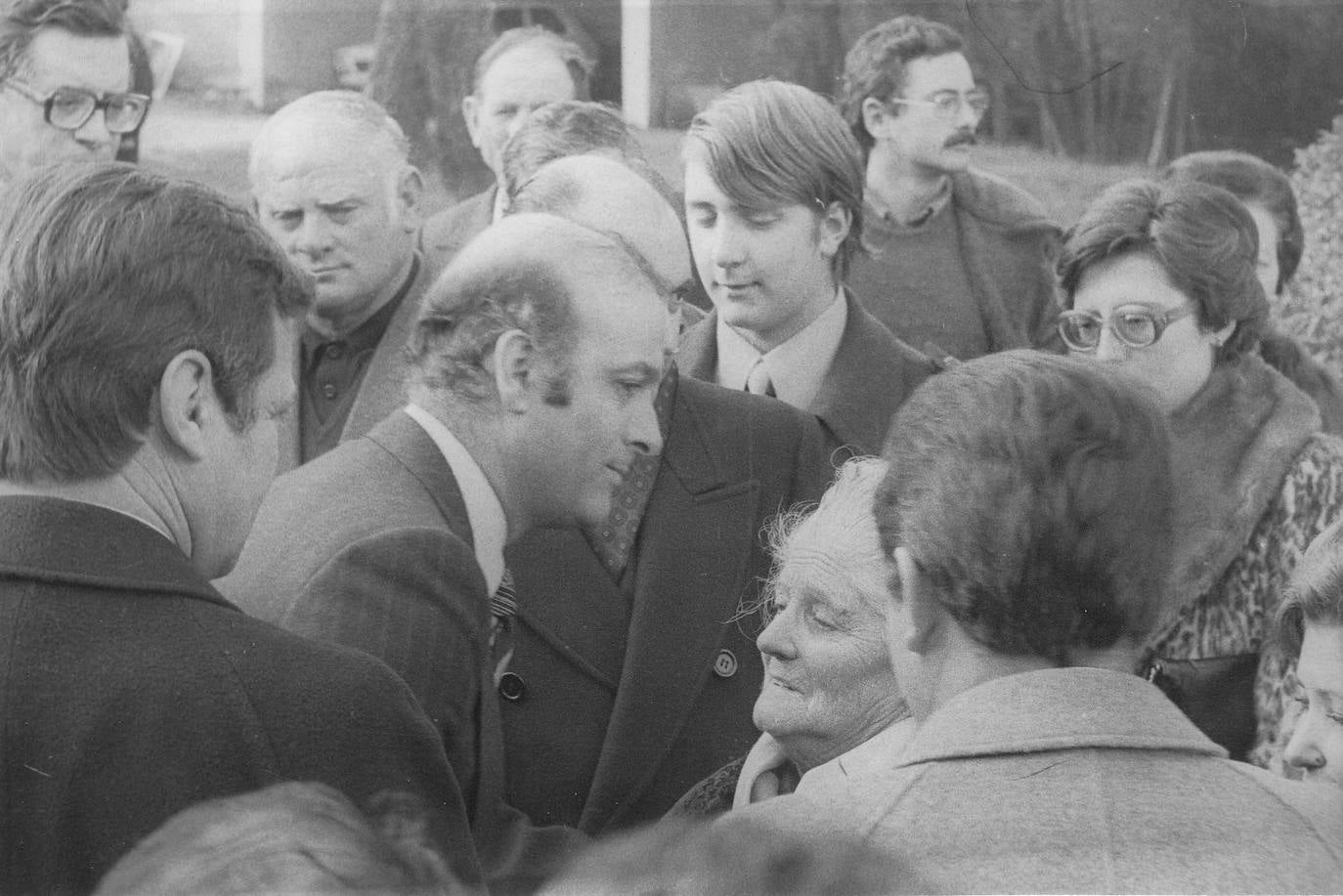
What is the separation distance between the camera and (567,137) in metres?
2.94

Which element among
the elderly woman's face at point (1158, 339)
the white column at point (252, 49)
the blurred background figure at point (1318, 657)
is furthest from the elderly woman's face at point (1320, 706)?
the white column at point (252, 49)

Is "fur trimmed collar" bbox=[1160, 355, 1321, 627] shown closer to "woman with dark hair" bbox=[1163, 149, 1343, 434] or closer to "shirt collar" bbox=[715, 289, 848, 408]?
"woman with dark hair" bbox=[1163, 149, 1343, 434]

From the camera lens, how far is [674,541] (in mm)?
2861

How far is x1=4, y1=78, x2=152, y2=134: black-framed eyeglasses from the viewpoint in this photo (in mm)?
2803

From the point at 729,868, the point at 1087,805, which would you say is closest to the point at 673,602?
the point at 1087,805

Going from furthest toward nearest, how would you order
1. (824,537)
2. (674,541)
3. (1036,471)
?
1. (674,541)
2. (824,537)
3. (1036,471)

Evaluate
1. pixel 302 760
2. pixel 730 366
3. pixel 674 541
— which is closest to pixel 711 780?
pixel 674 541

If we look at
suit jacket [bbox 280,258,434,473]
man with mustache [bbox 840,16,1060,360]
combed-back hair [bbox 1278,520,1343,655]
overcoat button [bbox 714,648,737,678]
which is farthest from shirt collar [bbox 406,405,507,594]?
combed-back hair [bbox 1278,520,1343,655]

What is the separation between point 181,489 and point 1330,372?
1792 millimetres

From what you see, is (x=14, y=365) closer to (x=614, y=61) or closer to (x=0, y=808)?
(x=0, y=808)

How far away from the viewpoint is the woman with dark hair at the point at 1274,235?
2.91m

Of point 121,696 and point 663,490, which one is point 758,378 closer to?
point 663,490

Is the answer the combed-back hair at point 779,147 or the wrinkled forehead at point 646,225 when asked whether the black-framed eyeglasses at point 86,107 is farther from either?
the combed-back hair at point 779,147

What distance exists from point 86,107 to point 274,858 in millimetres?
1834
